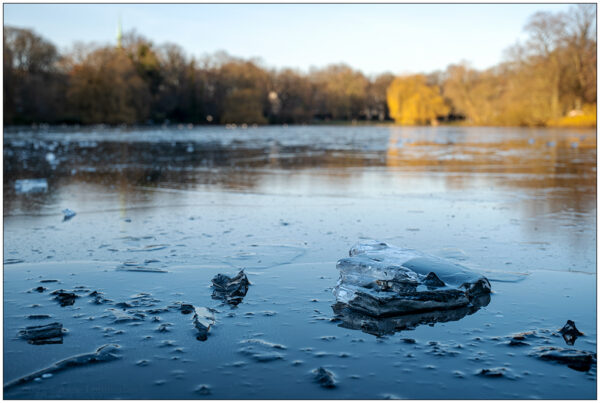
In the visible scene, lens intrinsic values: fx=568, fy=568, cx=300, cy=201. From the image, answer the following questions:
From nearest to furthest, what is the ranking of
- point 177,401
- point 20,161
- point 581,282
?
point 177,401, point 581,282, point 20,161

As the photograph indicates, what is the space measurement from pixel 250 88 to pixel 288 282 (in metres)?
97.8

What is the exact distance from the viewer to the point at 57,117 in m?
65.2

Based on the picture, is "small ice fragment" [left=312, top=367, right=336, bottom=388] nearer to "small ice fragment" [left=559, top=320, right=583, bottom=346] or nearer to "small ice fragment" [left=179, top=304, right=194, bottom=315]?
"small ice fragment" [left=179, top=304, right=194, bottom=315]

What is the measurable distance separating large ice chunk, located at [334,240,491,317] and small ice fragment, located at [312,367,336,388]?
3.08 ft

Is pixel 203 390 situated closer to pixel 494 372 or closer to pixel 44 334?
pixel 44 334

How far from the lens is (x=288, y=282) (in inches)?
171

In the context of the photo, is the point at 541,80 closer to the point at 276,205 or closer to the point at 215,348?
the point at 276,205

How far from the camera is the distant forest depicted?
190 feet

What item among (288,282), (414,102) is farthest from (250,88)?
(288,282)

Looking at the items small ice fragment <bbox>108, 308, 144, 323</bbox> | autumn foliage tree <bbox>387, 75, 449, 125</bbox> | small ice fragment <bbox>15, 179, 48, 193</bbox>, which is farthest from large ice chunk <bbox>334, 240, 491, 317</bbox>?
autumn foliage tree <bbox>387, 75, 449, 125</bbox>

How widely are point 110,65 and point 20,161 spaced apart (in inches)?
2239

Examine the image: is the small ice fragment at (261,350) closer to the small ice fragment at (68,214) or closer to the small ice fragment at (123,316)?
the small ice fragment at (123,316)

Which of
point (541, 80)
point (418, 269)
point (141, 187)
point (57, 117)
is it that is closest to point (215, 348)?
point (418, 269)

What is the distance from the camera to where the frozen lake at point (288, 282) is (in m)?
2.79
